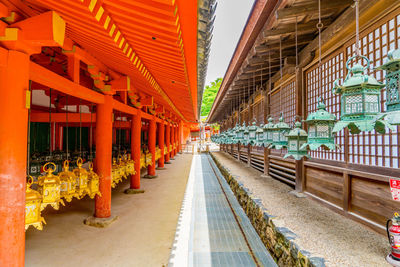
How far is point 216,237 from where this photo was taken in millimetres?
4023

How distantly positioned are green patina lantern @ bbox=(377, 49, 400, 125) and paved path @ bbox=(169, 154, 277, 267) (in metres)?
2.56

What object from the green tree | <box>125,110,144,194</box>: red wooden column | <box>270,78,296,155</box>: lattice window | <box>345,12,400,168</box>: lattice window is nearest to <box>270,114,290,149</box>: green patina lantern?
<box>345,12,400,168</box>: lattice window

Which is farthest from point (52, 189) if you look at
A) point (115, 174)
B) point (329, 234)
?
point (329, 234)

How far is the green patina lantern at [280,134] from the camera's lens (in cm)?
373

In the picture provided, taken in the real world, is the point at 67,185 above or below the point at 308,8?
below

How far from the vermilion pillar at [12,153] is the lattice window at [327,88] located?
4313 mm

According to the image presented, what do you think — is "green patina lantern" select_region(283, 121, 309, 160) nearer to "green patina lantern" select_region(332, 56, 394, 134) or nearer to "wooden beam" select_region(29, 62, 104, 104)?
"green patina lantern" select_region(332, 56, 394, 134)

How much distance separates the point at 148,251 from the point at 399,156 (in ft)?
12.9

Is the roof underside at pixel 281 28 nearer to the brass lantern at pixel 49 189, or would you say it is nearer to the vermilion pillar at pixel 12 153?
the vermilion pillar at pixel 12 153

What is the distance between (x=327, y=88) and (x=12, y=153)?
15.6 ft

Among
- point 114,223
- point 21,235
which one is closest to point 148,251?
point 114,223

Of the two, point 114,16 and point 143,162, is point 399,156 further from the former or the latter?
point 143,162

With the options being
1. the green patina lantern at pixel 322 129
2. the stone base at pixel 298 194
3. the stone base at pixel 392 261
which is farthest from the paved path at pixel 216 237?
the green patina lantern at pixel 322 129

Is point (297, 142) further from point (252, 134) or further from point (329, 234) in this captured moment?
point (252, 134)
